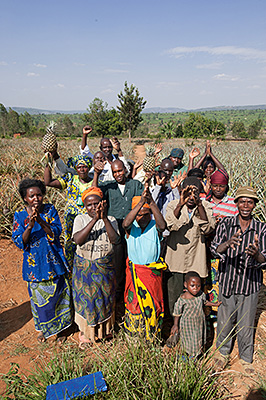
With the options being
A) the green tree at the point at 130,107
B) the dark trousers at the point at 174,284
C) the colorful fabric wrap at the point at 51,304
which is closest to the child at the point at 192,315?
the dark trousers at the point at 174,284

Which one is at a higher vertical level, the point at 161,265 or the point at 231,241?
the point at 231,241

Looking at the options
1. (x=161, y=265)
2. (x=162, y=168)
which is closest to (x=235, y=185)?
(x=162, y=168)

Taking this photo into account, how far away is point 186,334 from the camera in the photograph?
2.81 m

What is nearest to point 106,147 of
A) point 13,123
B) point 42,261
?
point 42,261

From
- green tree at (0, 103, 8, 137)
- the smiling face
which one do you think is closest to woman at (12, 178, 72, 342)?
the smiling face

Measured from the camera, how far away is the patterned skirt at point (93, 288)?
2.83 m

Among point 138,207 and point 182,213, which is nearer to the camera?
point 138,207

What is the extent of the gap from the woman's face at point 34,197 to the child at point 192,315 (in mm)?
1807

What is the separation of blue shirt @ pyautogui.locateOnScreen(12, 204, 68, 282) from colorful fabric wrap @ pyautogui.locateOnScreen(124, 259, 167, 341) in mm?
917

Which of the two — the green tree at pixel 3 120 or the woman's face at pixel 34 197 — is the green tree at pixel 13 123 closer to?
the green tree at pixel 3 120

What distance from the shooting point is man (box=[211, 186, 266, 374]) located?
2592 mm

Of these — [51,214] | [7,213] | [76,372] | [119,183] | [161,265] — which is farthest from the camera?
[7,213]

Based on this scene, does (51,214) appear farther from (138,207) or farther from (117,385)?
(117,385)

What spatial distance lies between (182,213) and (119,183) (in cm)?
108
